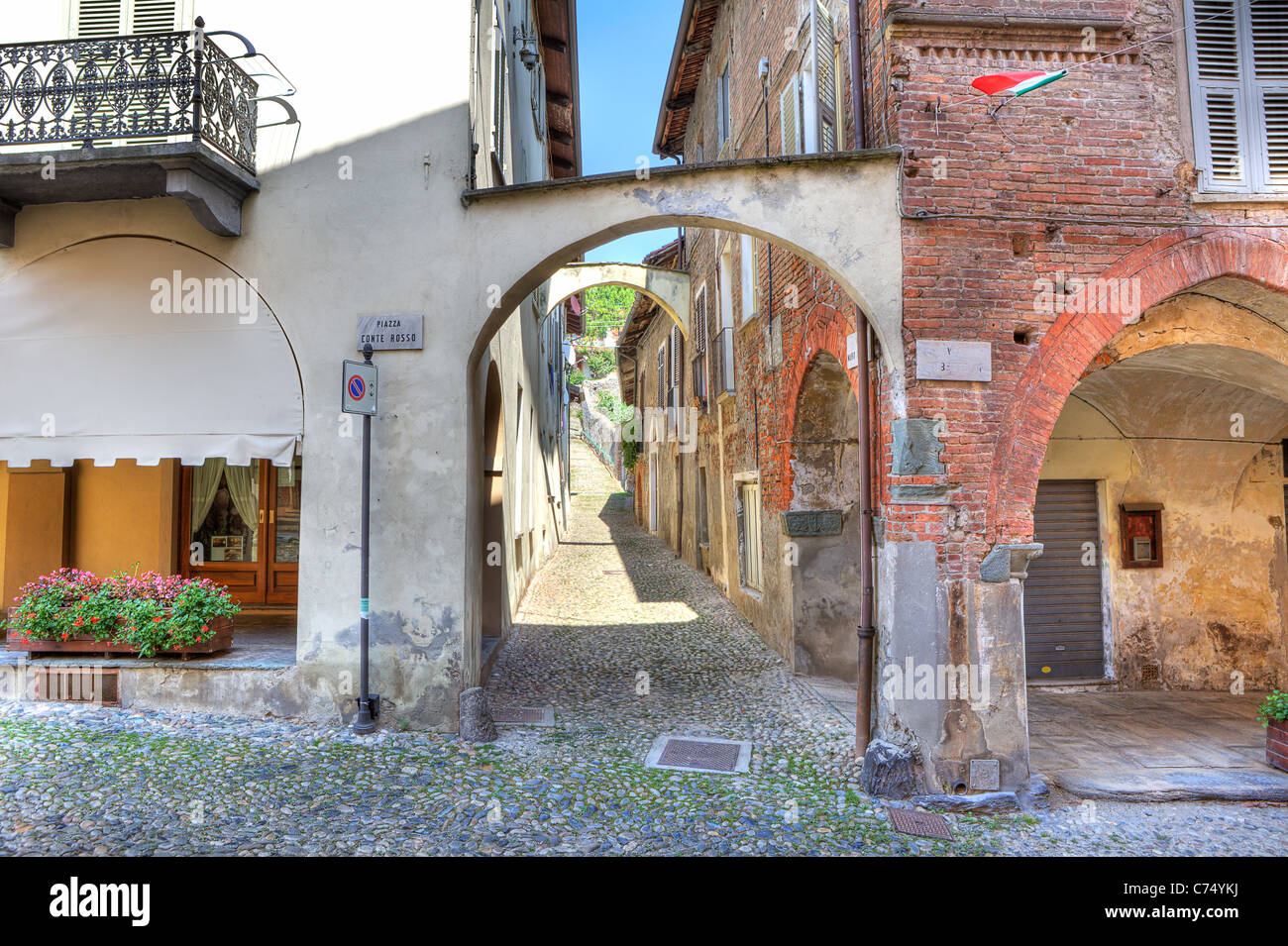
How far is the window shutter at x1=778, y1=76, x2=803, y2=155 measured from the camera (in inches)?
289

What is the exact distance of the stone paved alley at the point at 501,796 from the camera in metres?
4.14

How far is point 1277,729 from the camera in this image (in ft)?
18.8

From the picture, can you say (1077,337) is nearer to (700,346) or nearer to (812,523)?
(812,523)

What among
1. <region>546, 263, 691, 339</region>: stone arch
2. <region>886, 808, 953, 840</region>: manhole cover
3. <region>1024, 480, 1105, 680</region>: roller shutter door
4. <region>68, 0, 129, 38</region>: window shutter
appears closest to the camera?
<region>886, 808, 953, 840</region>: manhole cover

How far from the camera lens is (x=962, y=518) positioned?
5.17m

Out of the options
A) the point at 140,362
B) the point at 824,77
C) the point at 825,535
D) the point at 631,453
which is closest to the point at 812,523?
the point at 825,535

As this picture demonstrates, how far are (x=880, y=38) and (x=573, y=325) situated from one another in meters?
22.5

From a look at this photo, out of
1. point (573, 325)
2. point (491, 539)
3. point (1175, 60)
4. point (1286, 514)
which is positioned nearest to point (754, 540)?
point (491, 539)

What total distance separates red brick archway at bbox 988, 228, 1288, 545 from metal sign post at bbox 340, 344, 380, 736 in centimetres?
463

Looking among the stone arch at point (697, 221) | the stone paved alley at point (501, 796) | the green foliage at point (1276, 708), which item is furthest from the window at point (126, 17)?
the green foliage at point (1276, 708)

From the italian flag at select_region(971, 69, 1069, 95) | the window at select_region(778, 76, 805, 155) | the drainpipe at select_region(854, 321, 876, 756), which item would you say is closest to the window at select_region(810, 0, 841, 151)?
Answer: the window at select_region(778, 76, 805, 155)

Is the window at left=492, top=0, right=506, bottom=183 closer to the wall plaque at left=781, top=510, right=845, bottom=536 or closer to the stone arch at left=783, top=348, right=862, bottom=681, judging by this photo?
the stone arch at left=783, top=348, right=862, bottom=681

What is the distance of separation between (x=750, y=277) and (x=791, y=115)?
2.76m

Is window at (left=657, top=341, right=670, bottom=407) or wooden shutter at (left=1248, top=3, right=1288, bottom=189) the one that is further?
window at (left=657, top=341, right=670, bottom=407)
